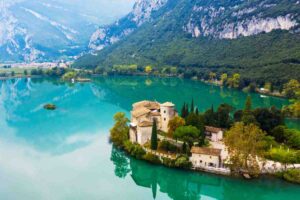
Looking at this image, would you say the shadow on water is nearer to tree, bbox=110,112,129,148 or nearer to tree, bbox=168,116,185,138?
tree, bbox=110,112,129,148

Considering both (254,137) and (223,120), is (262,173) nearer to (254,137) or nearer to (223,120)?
(254,137)

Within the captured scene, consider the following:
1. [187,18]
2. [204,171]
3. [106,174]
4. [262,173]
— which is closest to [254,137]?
[262,173]

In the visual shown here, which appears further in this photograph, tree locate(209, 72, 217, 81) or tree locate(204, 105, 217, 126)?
tree locate(209, 72, 217, 81)

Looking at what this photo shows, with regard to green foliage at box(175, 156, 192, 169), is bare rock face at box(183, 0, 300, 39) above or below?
above

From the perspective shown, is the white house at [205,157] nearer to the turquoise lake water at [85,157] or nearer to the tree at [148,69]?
the turquoise lake water at [85,157]

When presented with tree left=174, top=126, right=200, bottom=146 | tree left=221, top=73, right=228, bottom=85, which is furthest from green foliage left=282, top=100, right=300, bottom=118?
tree left=221, top=73, right=228, bottom=85

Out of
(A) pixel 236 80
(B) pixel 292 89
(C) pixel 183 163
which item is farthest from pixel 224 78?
(C) pixel 183 163

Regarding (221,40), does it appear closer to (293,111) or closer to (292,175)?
(293,111)

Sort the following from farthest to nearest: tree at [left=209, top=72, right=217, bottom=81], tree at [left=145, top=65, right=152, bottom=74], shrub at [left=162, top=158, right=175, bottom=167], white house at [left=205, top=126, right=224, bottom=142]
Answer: tree at [left=145, top=65, right=152, bottom=74] → tree at [left=209, top=72, right=217, bottom=81] → white house at [left=205, top=126, right=224, bottom=142] → shrub at [left=162, top=158, right=175, bottom=167]

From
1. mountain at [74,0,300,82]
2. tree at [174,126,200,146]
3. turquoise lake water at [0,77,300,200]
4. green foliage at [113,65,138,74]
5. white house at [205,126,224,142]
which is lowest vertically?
turquoise lake water at [0,77,300,200]
